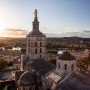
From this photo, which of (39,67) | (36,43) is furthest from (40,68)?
(36,43)

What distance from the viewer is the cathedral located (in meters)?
25.5

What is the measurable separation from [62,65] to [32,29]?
15.8 meters

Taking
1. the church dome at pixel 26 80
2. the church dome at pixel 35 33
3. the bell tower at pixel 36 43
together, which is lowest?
the church dome at pixel 26 80

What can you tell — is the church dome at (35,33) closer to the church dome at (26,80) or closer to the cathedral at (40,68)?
the cathedral at (40,68)

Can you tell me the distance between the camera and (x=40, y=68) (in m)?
32.5

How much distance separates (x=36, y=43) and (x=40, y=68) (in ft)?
23.6

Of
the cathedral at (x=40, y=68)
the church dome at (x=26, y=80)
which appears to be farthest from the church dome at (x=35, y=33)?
the church dome at (x=26, y=80)

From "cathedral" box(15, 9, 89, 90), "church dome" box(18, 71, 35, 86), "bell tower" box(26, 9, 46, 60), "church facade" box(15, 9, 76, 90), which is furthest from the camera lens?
"bell tower" box(26, 9, 46, 60)

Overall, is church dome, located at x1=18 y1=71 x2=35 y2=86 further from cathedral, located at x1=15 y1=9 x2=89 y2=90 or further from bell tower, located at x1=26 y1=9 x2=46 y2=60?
bell tower, located at x1=26 y1=9 x2=46 y2=60

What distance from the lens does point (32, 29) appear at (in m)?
39.3

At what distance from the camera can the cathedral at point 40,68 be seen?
2547 centimetres

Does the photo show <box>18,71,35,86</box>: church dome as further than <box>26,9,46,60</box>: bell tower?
No

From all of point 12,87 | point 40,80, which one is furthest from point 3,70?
point 40,80

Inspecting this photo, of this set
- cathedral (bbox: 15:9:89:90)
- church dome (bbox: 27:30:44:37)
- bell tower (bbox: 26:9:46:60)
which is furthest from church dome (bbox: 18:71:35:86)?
church dome (bbox: 27:30:44:37)
